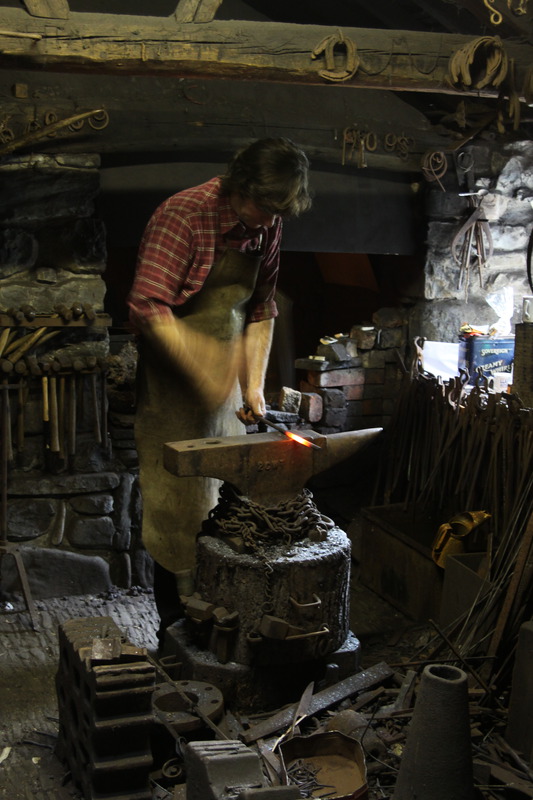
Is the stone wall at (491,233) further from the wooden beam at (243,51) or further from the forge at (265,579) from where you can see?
the forge at (265,579)

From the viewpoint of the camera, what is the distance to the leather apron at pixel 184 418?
11.1 feet

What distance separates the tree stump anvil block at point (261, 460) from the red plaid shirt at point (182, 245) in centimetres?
52

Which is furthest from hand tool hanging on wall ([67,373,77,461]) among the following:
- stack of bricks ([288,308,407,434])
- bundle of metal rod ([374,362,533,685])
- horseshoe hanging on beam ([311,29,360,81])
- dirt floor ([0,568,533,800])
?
horseshoe hanging on beam ([311,29,360,81])

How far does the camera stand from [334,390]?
17.4ft

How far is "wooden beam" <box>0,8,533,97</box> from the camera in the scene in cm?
361

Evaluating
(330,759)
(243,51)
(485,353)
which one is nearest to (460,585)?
(330,759)

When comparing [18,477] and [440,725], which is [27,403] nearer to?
[18,477]

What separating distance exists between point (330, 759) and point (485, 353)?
3.18 m

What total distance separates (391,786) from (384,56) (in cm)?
299

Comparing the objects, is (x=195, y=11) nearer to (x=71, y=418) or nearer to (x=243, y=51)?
(x=243, y=51)

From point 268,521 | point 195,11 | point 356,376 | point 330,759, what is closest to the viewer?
point 330,759

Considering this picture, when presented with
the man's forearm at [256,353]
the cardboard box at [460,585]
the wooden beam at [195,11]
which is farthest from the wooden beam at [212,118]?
the cardboard box at [460,585]

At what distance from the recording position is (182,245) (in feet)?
10.4

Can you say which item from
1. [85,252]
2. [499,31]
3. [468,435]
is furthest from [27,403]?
[499,31]
